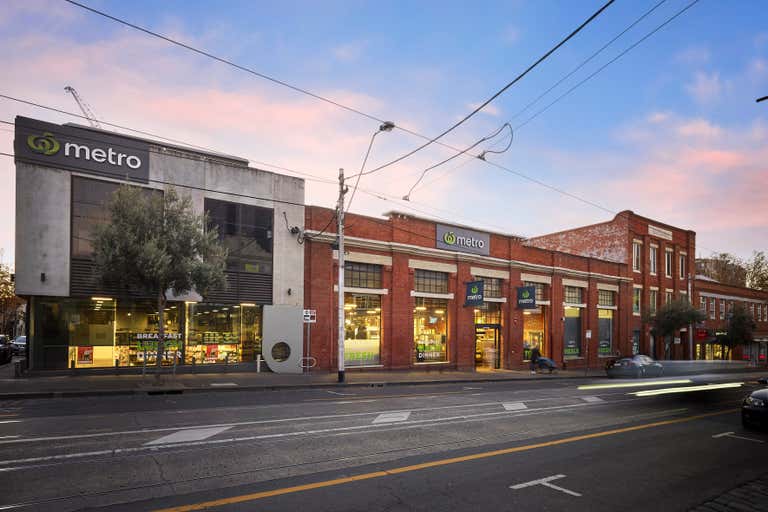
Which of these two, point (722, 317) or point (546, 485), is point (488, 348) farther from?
point (722, 317)

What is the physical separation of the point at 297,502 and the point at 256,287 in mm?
17926

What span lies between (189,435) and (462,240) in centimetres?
2410

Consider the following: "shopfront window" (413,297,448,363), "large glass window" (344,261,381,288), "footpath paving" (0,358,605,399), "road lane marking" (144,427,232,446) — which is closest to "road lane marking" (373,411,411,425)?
"road lane marking" (144,427,232,446)

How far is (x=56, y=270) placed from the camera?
18688 mm

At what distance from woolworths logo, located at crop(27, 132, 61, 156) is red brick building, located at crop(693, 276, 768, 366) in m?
51.3

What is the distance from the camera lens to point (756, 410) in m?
11.9

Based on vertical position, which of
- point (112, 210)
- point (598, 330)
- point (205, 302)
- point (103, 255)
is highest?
point (112, 210)

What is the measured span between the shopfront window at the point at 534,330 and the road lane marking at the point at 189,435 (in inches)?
1127

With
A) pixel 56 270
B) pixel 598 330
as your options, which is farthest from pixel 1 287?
pixel 598 330

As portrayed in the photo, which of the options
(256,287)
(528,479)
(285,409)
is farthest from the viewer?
(256,287)

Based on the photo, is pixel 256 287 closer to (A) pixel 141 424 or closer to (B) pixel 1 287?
(A) pixel 141 424

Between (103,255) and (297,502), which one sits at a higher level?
(103,255)

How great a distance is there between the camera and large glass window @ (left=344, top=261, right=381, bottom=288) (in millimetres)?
26547

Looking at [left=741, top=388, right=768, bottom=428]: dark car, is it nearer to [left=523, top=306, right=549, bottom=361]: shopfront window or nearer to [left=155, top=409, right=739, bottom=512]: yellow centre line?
[left=155, top=409, right=739, bottom=512]: yellow centre line
